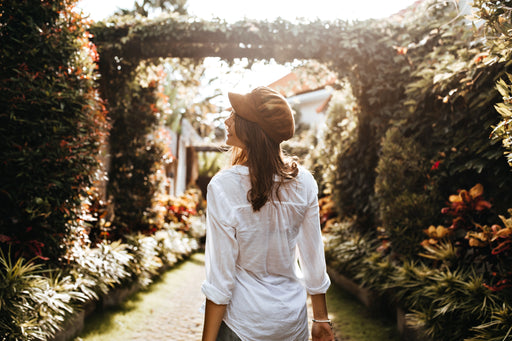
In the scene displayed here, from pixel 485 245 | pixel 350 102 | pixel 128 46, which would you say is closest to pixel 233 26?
pixel 128 46

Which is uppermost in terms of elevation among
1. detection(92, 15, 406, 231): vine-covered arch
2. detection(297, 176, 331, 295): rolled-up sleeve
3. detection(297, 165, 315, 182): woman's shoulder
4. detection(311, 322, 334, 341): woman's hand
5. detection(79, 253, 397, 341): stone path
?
detection(92, 15, 406, 231): vine-covered arch

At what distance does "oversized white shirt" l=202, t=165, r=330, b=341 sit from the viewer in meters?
1.52

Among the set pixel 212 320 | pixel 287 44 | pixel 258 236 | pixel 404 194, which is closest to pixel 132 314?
pixel 404 194

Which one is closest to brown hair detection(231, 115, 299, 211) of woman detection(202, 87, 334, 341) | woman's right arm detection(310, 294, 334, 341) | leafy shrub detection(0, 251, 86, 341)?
woman detection(202, 87, 334, 341)

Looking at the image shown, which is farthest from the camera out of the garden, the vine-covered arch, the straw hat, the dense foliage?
the vine-covered arch

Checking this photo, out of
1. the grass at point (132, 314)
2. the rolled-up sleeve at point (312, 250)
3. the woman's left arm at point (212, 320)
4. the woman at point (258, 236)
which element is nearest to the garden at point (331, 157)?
the grass at point (132, 314)

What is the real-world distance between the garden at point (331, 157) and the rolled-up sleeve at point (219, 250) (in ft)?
6.03

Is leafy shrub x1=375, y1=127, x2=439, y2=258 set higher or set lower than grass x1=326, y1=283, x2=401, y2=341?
higher

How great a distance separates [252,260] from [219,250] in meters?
0.15

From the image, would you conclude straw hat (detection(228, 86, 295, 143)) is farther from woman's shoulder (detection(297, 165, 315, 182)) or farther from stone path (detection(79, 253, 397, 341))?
stone path (detection(79, 253, 397, 341))

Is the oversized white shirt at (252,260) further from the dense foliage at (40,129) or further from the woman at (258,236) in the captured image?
the dense foliage at (40,129)

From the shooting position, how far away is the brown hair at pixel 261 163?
155cm

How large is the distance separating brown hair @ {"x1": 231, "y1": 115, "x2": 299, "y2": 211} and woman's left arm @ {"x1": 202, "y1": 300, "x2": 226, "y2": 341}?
0.40 meters

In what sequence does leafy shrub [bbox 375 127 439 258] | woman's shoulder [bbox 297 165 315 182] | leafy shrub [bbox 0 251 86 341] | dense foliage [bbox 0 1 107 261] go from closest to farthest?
woman's shoulder [bbox 297 165 315 182]
leafy shrub [bbox 0 251 86 341]
dense foliage [bbox 0 1 107 261]
leafy shrub [bbox 375 127 439 258]
